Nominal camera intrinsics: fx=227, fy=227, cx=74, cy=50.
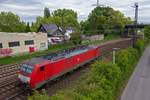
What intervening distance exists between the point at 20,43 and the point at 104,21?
6567 cm

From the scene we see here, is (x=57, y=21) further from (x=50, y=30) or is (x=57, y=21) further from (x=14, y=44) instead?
(x=14, y=44)

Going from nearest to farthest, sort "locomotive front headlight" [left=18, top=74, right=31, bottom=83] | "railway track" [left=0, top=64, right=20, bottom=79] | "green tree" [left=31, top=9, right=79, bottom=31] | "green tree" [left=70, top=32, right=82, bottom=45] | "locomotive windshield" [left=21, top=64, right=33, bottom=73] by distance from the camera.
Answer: "locomotive front headlight" [left=18, top=74, right=31, bottom=83] < "locomotive windshield" [left=21, top=64, right=33, bottom=73] < "railway track" [left=0, top=64, right=20, bottom=79] < "green tree" [left=70, top=32, right=82, bottom=45] < "green tree" [left=31, top=9, right=79, bottom=31]

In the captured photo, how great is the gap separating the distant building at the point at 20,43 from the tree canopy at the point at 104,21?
173ft

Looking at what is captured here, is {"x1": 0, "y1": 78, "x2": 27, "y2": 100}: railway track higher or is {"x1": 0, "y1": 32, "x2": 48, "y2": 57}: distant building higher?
{"x1": 0, "y1": 32, "x2": 48, "y2": 57}: distant building

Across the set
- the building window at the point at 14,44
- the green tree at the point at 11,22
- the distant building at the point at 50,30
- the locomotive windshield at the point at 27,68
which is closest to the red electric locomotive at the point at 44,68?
the locomotive windshield at the point at 27,68

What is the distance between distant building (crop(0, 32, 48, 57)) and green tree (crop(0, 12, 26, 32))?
111 ft

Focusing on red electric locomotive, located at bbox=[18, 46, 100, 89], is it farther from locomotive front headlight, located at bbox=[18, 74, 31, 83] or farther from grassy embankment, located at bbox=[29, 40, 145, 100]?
grassy embankment, located at bbox=[29, 40, 145, 100]

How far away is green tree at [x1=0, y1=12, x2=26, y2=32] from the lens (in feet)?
277

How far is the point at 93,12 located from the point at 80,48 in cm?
8496

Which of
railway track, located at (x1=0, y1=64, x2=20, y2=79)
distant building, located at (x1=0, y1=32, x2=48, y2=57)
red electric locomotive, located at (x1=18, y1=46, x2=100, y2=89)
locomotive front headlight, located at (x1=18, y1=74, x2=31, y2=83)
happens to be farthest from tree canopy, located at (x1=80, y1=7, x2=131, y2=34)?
locomotive front headlight, located at (x1=18, y1=74, x2=31, y2=83)

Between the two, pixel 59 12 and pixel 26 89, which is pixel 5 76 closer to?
pixel 26 89

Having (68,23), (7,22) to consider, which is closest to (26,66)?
(7,22)

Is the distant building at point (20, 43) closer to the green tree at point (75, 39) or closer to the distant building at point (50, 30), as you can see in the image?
the green tree at point (75, 39)

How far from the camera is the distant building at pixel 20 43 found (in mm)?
41000
